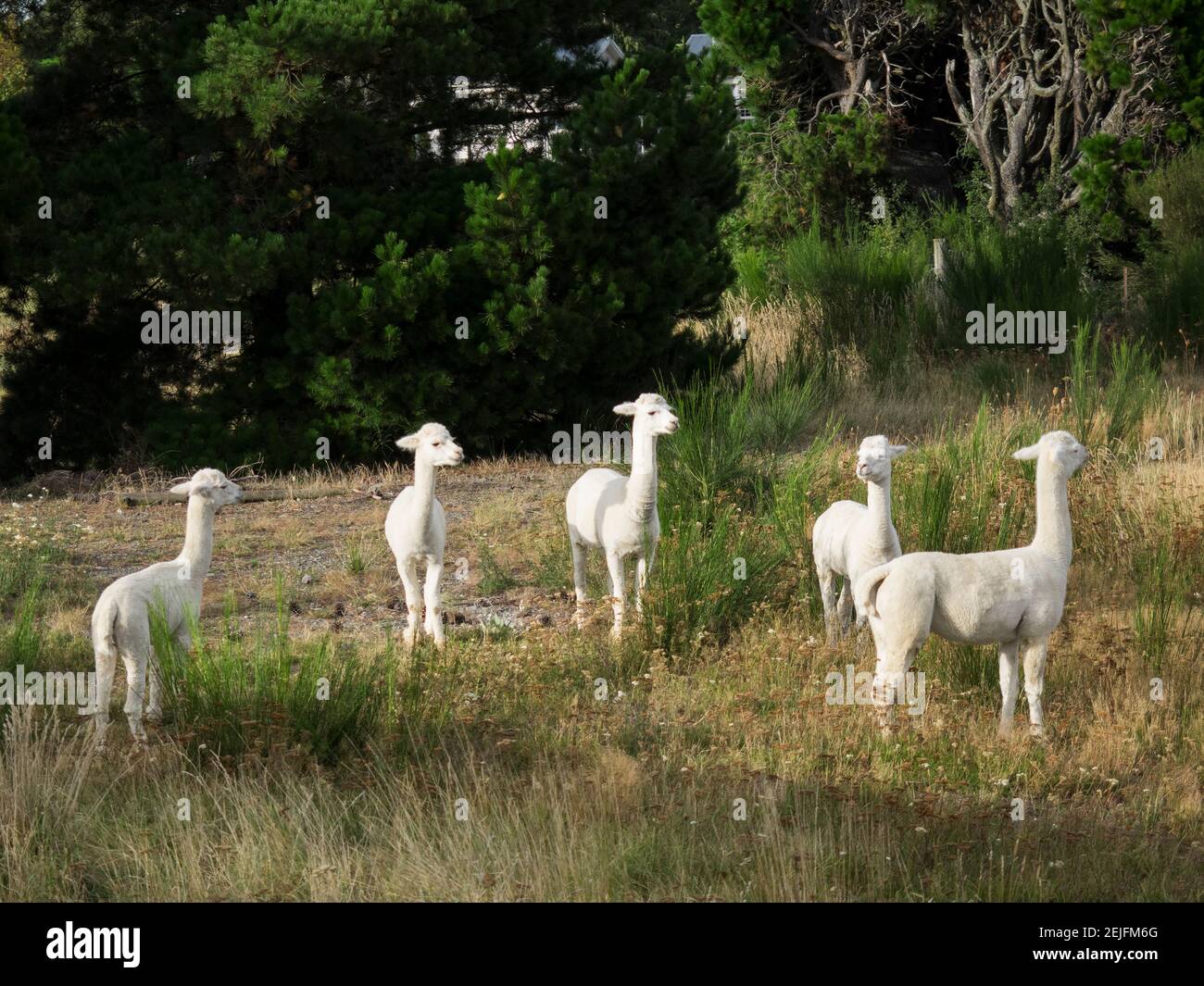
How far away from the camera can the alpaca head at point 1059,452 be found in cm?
635

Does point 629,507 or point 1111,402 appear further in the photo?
point 1111,402

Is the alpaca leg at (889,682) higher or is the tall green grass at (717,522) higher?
the tall green grass at (717,522)

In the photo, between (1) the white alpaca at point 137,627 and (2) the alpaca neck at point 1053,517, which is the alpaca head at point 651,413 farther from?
(1) the white alpaca at point 137,627

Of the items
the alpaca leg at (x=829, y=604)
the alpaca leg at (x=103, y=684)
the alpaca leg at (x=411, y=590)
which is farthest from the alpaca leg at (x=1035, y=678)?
the alpaca leg at (x=103, y=684)

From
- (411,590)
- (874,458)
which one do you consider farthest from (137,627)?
(874,458)

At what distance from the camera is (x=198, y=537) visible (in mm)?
6699

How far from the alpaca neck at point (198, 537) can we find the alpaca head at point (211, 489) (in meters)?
0.03

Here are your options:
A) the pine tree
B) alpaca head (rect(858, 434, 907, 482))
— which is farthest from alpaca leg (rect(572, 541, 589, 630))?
the pine tree

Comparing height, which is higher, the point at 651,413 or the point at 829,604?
the point at 651,413

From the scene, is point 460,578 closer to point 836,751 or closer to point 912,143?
point 836,751

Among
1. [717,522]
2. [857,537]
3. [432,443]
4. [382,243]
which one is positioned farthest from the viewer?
[382,243]

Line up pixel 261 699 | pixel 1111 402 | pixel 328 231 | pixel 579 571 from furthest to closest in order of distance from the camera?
pixel 328 231 < pixel 1111 402 < pixel 579 571 < pixel 261 699

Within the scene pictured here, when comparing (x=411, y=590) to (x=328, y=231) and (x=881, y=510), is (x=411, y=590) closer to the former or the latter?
(x=881, y=510)

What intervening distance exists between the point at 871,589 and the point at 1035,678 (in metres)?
0.80
